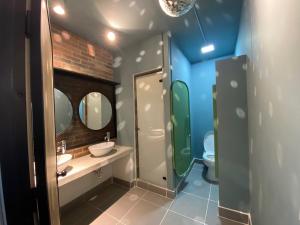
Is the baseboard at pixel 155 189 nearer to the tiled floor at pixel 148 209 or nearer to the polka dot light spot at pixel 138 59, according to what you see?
the tiled floor at pixel 148 209

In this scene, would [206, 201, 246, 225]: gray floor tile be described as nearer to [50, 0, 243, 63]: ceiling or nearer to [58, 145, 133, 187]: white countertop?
[58, 145, 133, 187]: white countertop

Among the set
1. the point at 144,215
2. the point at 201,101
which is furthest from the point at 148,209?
the point at 201,101

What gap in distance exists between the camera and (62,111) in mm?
1958

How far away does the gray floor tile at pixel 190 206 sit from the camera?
1758mm

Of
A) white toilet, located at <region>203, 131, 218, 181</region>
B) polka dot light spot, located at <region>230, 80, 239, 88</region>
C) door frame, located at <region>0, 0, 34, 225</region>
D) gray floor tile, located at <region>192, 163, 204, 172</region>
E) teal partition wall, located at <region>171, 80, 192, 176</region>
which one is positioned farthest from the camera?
gray floor tile, located at <region>192, 163, 204, 172</region>

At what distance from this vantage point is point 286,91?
2.06 ft

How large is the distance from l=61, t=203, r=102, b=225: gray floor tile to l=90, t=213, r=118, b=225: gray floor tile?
2.3 inches

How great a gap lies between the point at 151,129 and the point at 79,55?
5.31ft

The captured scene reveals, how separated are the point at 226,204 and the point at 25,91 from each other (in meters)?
2.14

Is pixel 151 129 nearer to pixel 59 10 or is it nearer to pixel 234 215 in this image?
pixel 234 215

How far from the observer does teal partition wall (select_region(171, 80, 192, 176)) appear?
2.17 metres

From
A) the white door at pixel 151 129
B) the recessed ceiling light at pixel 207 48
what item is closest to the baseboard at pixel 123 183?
the white door at pixel 151 129

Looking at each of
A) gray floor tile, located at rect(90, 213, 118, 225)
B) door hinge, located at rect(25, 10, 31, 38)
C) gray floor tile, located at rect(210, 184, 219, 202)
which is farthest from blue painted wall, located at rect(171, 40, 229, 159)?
door hinge, located at rect(25, 10, 31, 38)

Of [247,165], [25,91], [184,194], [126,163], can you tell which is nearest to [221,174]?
[247,165]
